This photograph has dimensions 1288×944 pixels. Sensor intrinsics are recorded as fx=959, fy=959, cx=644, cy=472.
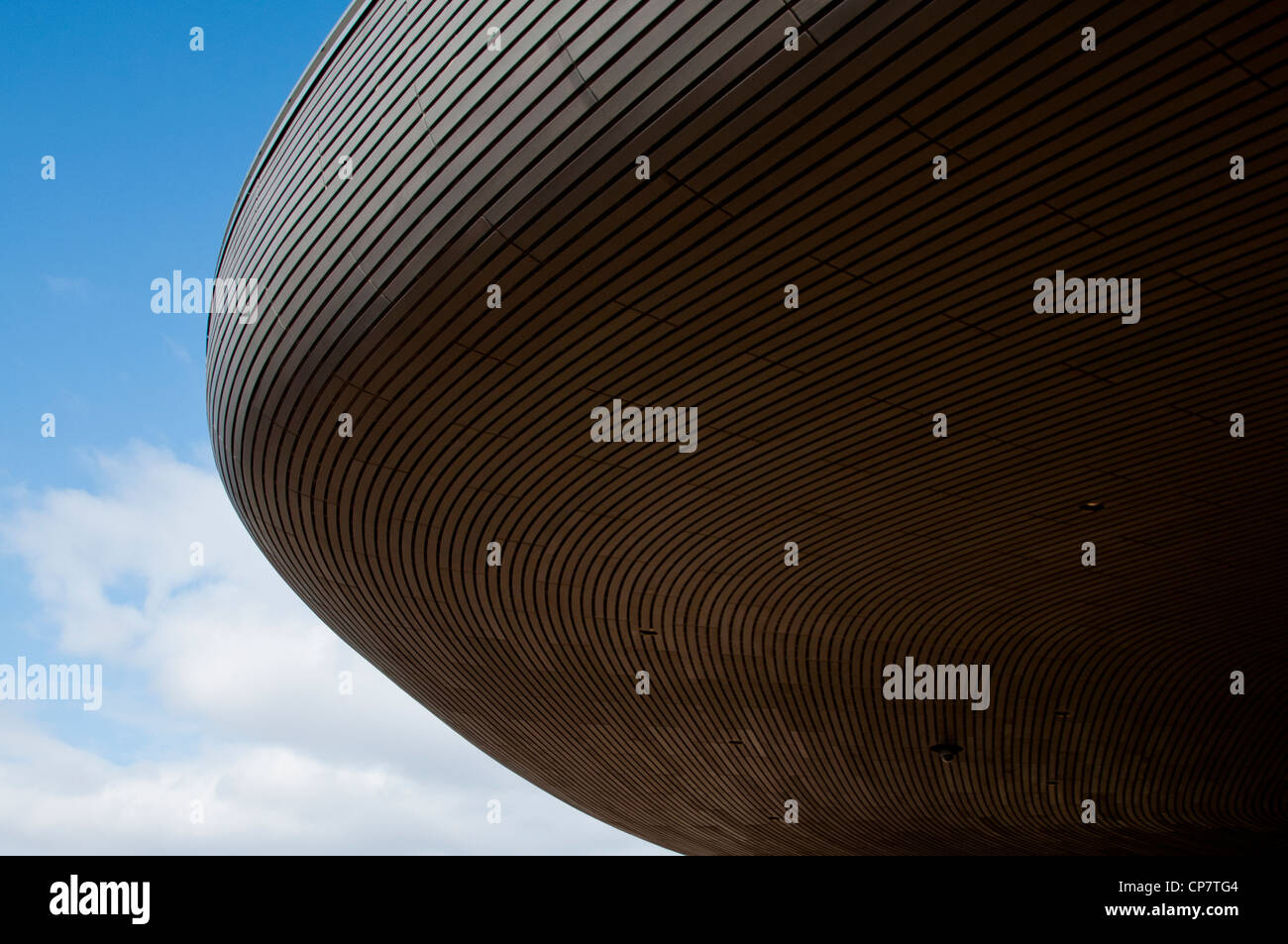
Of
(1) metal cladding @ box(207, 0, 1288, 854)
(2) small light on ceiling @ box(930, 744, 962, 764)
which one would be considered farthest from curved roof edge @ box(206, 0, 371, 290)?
(2) small light on ceiling @ box(930, 744, 962, 764)

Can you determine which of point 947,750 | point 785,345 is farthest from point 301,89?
point 947,750

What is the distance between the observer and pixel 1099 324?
15.2 feet

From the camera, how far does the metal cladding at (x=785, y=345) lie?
3.62 metres

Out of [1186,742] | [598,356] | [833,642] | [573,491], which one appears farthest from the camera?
[1186,742]

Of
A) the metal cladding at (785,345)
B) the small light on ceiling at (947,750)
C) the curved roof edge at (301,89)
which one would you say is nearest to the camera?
the metal cladding at (785,345)

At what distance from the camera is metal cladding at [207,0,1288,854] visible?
11.9 feet

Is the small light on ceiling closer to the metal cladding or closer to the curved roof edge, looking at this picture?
the metal cladding

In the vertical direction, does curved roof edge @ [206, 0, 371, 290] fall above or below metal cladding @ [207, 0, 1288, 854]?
above

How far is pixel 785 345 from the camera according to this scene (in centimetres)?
493

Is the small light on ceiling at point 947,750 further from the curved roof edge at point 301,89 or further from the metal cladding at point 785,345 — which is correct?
the curved roof edge at point 301,89

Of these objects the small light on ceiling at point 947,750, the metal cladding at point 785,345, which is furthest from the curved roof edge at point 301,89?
the small light on ceiling at point 947,750
